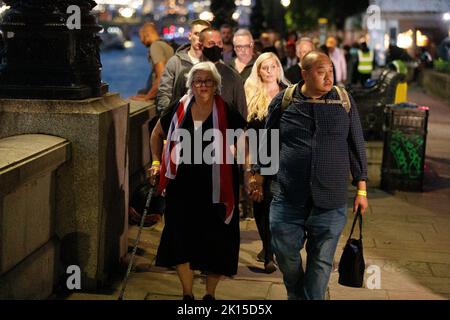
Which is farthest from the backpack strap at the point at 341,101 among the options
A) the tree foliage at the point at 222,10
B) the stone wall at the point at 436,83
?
A: the stone wall at the point at 436,83

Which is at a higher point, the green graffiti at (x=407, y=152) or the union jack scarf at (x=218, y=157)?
the union jack scarf at (x=218, y=157)

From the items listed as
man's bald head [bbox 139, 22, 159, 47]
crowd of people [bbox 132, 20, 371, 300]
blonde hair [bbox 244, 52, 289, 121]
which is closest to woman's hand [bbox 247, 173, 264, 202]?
crowd of people [bbox 132, 20, 371, 300]

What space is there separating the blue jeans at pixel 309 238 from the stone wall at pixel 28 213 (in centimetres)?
155

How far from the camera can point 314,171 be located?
17.1 feet

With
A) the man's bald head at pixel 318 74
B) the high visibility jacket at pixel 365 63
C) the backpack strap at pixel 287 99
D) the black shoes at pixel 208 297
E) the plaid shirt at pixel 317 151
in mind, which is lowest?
the black shoes at pixel 208 297

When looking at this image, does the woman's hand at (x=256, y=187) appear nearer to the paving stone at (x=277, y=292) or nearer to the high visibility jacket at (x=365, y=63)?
the paving stone at (x=277, y=292)

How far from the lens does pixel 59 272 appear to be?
20.2ft

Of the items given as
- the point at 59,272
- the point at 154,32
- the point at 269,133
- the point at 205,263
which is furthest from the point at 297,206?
the point at 154,32

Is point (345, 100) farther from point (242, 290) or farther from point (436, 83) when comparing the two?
point (436, 83)

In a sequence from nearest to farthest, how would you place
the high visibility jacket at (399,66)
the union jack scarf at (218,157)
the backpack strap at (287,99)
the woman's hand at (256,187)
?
the backpack strap at (287,99) < the woman's hand at (256,187) < the union jack scarf at (218,157) < the high visibility jacket at (399,66)

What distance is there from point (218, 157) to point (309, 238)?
2.90ft

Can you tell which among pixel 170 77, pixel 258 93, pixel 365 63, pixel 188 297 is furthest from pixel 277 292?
pixel 365 63

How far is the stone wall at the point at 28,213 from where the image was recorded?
5.00 m
